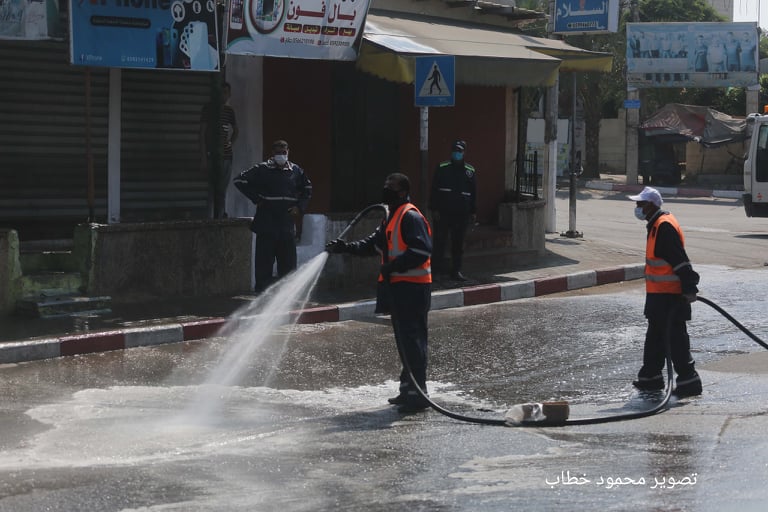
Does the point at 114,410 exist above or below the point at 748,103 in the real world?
below

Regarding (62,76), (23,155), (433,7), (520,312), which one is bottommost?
(520,312)

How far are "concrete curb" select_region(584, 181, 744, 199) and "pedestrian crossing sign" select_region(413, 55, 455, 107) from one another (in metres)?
22.6

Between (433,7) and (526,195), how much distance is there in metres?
3.27

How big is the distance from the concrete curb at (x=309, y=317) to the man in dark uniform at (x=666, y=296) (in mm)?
4284

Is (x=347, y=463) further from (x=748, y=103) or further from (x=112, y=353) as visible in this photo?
(x=748, y=103)

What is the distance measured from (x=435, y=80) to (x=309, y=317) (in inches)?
125

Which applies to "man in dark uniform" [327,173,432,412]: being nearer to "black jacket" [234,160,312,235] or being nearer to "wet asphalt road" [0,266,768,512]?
"wet asphalt road" [0,266,768,512]

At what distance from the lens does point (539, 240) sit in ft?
57.7

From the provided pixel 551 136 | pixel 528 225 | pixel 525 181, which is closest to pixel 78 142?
pixel 528 225

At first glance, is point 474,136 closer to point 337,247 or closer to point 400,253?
point 400,253

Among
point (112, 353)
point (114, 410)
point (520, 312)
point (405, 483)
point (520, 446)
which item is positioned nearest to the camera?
point (405, 483)

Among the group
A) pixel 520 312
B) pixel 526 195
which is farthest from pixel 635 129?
pixel 520 312

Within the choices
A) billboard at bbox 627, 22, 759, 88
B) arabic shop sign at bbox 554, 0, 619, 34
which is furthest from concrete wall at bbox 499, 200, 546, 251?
billboard at bbox 627, 22, 759, 88

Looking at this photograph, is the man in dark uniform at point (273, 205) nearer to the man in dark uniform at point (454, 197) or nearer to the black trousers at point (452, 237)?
the man in dark uniform at point (454, 197)
